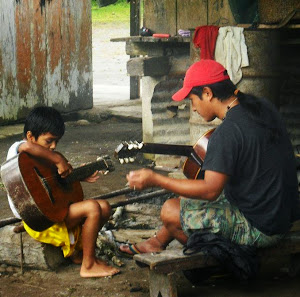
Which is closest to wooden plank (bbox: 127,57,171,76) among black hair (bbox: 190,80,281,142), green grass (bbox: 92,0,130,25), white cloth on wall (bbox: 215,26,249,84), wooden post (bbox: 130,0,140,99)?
white cloth on wall (bbox: 215,26,249,84)

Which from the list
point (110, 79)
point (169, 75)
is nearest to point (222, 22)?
Result: point (169, 75)

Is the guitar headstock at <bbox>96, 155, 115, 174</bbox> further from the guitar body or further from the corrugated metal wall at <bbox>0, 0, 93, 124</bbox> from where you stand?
the corrugated metal wall at <bbox>0, 0, 93, 124</bbox>

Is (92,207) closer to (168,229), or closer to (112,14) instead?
(168,229)

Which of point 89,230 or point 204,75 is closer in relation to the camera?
point 204,75

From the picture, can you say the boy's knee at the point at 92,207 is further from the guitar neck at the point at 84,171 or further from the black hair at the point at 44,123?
the black hair at the point at 44,123

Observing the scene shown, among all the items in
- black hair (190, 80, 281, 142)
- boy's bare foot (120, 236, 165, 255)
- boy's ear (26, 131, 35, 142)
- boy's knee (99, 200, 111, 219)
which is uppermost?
black hair (190, 80, 281, 142)

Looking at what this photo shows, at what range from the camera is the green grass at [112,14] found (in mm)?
30312

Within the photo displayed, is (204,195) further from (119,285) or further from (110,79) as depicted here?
(110,79)

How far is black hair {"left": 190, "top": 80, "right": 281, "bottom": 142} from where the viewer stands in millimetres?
4156

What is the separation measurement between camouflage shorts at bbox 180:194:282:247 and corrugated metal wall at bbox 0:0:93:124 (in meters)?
7.15

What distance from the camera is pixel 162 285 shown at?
4.21 meters

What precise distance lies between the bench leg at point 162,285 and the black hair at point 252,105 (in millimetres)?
1036

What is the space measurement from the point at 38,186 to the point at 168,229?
936 mm

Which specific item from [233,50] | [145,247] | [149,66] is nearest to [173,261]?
[145,247]
